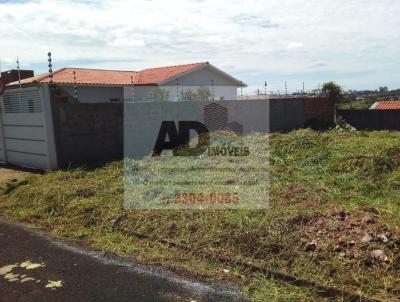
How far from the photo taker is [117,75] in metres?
28.8

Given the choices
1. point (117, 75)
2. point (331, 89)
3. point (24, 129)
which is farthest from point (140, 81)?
point (24, 129)

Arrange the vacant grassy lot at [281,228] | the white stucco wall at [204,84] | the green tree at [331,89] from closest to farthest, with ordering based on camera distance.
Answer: the vacant grassy lot at [281,228] < the green tree at [331,89] < the white stucco wall at [204,84]

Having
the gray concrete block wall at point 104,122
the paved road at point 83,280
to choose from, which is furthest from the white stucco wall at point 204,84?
the paved road at point 83,280

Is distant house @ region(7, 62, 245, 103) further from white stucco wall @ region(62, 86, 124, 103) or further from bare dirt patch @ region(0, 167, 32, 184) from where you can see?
bare dirt patch @ region(0, 167, 32, 184)

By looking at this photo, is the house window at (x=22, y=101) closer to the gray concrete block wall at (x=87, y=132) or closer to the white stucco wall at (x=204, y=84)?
the gray concrete block wall at (x=87, y=132)

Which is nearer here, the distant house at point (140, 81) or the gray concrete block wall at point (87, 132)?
the gray concrete block wall at point (87, 132)

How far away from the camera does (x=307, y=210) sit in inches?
211

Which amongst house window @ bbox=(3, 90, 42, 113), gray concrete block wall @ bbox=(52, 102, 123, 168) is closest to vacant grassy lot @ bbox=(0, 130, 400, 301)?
gray concrete block wall @ bbox=(52, 102, 123, 168)

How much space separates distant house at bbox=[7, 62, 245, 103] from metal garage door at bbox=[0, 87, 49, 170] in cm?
1063

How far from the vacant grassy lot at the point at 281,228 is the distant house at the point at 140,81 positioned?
1563 centimetres

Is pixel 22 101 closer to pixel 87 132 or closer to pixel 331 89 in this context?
pixel 87 132

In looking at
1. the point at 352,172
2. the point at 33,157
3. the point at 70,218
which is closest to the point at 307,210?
the point at 352,172

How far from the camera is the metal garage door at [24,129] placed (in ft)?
32.4

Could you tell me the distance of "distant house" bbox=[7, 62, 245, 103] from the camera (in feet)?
80.5
